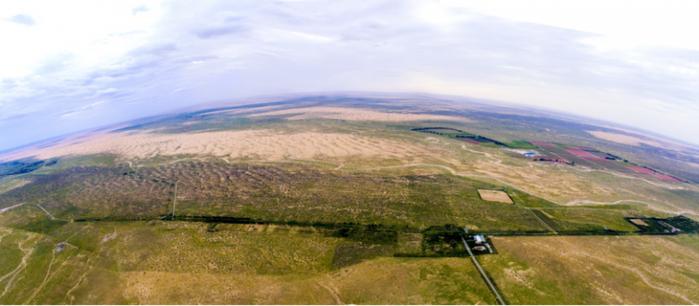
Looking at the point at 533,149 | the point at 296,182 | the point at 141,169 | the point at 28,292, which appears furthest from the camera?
the point at 533,149

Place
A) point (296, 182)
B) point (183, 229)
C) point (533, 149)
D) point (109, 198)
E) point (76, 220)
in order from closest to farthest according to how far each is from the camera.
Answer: point (183, 229)
point (76, 220)
point (109, 198)
point (296, 182)
point (533, 149)

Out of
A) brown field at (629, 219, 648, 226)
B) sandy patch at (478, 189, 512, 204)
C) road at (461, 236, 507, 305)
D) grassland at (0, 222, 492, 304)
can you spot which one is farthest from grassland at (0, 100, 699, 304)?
brown field at (629, 219, 648, 226)

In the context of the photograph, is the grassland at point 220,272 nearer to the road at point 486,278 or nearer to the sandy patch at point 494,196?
the road at point 486,278

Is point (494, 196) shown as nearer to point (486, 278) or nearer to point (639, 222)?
point (639, 222)

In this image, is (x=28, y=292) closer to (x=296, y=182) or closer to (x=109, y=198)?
(x=109, y=198)

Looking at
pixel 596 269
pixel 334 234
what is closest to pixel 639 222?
pixel 596 269

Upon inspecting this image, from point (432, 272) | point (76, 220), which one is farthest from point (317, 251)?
point (76, 220)
